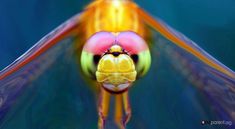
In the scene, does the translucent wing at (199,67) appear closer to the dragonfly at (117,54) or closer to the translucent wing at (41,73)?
the dragonfly at (117,54)

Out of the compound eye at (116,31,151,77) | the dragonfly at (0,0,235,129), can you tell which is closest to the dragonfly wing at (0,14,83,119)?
the dragonfly at (0,0,235,129)

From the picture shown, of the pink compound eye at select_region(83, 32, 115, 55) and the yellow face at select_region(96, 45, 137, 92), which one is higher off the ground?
the pink compound eye at select_region(83, 32, 115, 55)

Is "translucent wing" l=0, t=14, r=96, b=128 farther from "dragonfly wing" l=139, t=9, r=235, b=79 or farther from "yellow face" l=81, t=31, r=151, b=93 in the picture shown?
"dragonfly wing" l=139, t=9, r=235, b=79

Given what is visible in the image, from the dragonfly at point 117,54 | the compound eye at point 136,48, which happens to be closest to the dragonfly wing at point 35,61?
the dragonfly at point 117,54

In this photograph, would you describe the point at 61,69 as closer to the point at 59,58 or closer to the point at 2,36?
the point at 59,58

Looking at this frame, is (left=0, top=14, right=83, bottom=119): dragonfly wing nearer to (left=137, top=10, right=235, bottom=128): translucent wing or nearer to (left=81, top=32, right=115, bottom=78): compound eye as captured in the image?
(left=81, top=32, right=115, bottom=78): compound eye

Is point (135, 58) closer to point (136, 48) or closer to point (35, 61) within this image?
point (136, 48)
